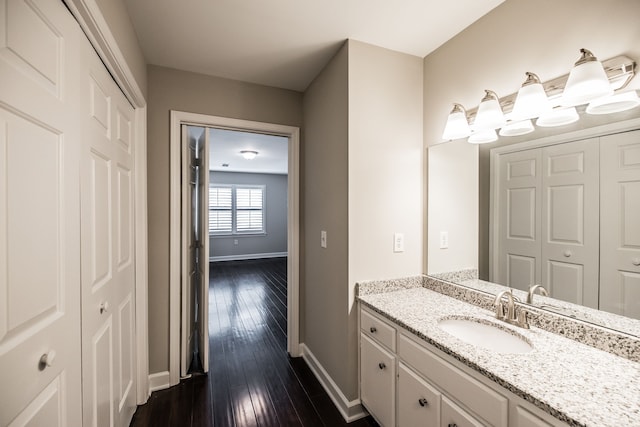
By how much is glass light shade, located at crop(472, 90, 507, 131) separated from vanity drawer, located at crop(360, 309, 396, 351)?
47.8 inches

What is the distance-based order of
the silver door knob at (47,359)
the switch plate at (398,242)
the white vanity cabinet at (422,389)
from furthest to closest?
the switch plate at (398,242), the white vanity cabinet at (422,389), the silver door knob at (47,359)

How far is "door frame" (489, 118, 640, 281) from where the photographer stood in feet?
3.67

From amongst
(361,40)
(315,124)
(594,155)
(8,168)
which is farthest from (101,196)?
(594,155)

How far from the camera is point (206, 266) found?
2.33m

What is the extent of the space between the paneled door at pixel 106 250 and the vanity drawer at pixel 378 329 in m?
1.36

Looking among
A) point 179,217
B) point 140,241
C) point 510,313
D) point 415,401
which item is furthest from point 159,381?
point 510,313

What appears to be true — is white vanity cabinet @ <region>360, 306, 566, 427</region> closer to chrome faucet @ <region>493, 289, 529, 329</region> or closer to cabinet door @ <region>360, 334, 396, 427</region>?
cabinet door @ <region>360, 334, 396, 427</region>

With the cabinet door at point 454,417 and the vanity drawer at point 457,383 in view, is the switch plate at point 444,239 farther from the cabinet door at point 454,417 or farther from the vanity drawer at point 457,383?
the cabinet door at point 454,417

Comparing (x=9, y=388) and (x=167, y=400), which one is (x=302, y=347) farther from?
(x=9, y=388)

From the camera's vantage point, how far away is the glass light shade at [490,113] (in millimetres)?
1464

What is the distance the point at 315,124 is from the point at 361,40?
0.70 metres

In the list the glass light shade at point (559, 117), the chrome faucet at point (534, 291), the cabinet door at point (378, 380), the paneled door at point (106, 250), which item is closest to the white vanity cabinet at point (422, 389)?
the cabinet door at point (378, 380)

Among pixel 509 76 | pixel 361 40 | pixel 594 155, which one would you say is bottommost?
pixel 594 155

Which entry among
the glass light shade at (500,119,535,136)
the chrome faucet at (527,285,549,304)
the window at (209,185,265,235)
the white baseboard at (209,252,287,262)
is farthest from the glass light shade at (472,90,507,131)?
the white baseboard at (209,252,287,262)
